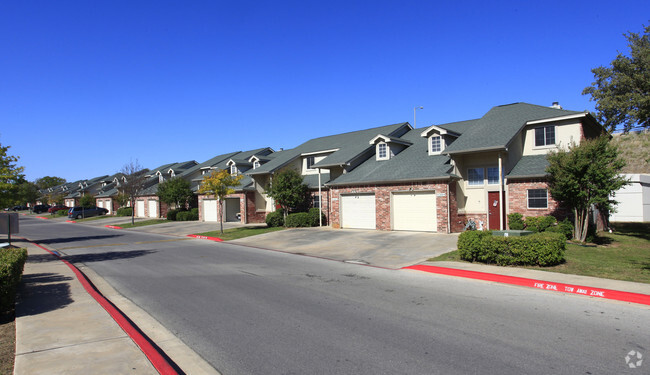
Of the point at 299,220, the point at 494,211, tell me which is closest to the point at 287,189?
the point at 299,220

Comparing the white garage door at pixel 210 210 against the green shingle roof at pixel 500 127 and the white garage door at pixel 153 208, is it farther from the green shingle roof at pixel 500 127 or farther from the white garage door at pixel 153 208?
the green shingle roof at pixel 500 127

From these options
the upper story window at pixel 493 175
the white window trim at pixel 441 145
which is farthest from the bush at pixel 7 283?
the white window trim at pixel 441 145

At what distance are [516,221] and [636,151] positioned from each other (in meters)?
67.0

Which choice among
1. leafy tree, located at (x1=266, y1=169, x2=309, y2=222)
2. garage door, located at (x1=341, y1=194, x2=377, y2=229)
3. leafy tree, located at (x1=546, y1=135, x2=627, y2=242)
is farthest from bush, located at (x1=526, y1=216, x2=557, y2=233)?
leafy tree, located at (x1=266, y1=169, x2=309, y2=222)

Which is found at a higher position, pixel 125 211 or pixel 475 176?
pixel 475 176

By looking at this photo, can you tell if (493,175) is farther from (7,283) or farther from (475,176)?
(7,283)

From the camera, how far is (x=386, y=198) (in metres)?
23.1

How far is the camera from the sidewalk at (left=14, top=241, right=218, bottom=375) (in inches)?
194

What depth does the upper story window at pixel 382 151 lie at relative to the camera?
89.2 feet

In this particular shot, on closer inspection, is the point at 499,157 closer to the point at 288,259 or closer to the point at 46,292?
the point at 288,259

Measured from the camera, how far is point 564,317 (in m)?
6.95

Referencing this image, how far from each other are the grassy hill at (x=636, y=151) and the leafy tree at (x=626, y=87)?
1577 inches

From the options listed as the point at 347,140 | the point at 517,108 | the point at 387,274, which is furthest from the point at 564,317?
the point at 347,140

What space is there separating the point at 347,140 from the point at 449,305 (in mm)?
26311
